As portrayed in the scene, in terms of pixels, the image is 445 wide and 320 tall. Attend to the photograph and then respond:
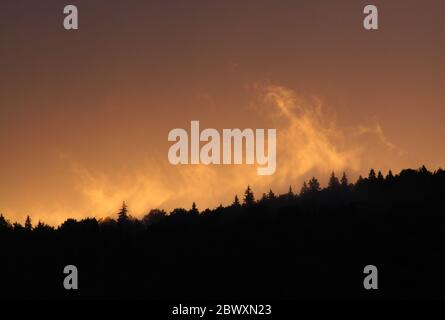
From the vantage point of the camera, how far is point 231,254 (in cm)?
19700

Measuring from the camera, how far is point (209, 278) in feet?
611

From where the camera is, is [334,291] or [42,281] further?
[42,281]

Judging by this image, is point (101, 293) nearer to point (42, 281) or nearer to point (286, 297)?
point (42, 281)

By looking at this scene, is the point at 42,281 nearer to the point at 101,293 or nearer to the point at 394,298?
the point at 101,293

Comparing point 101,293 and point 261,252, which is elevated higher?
point 261,252

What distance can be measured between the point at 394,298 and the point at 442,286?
1386cm

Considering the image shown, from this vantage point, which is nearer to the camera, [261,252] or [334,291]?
[334,291]

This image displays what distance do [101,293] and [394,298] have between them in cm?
8278
